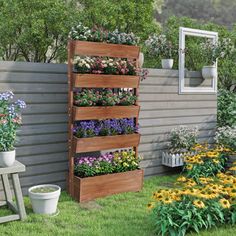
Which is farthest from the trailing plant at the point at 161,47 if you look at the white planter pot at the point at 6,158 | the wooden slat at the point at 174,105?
the white planter pot at the point at 6,158

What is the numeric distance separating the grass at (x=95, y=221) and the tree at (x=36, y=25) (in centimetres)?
514

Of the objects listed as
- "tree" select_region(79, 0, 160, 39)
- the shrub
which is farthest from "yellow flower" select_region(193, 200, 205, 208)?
"tree" select_region(79, 0, 160, 39)

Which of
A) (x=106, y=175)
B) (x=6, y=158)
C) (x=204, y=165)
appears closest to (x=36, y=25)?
(x=106, y=175)

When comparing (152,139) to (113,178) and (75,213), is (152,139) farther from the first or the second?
(75,213)

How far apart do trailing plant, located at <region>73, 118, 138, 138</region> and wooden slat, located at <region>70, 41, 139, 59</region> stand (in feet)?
2.83

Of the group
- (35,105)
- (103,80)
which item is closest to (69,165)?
(35,105)

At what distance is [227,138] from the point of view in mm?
5922

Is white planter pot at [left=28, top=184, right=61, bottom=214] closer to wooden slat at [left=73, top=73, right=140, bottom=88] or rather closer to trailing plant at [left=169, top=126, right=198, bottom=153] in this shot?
wooden slat at [left=73, top=73, right=140, bottom=88]

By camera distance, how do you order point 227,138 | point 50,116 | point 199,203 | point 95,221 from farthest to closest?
point 227,138 → point 50,116 → point 95,221 → point 199,203

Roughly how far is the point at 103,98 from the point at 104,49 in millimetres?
619

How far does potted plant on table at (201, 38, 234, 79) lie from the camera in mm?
5703

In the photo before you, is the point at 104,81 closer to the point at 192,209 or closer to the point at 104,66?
the point at 104,66

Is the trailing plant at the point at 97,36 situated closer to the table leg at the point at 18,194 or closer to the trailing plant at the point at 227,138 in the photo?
the table leg at the point at 18,194

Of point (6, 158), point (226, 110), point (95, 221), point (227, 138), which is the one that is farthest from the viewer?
point (226, 110)
